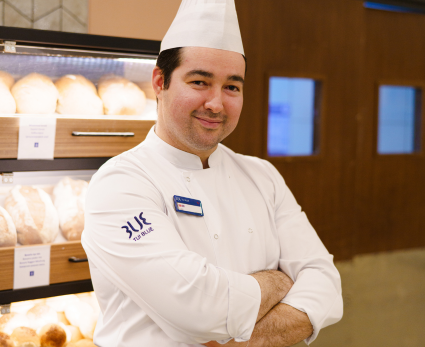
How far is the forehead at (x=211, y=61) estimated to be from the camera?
45.9 inches

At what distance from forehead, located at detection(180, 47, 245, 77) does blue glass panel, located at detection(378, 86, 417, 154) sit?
3.39 m

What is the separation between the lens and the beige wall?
198 centimetres

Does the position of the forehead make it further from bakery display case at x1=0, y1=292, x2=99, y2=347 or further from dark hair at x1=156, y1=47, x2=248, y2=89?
bakery display case at x1=0, y1=292, x2=99, y2=347

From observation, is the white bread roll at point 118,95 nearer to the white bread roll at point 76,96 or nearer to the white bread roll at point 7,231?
the white bread roll at point 76,96

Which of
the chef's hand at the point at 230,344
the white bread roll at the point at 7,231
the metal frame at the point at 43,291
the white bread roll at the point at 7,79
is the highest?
the white bread roll at the point at 7,79

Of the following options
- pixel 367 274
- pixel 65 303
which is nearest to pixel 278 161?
pixel 367 274

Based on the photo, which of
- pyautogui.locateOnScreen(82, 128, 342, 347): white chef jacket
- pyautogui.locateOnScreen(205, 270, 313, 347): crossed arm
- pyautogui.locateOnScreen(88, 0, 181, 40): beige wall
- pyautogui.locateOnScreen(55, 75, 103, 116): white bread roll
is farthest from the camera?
pyautogui.locateOnScreen(88, 0, 181, 40): beige wall

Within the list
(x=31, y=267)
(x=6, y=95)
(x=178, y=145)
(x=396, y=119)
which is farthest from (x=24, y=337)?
(x=396, y=119)

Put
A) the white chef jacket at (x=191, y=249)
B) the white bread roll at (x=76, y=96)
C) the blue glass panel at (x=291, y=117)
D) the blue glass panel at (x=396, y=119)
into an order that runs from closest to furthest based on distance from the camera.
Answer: the white chef jacket at (x=191, y=249) < the white bread roll at (x=76, y=96) < the blue glass panel at (x=291, y=117) < the blue glass panel at (x=396, y=119)

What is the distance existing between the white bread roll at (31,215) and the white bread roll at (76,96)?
1.16ft

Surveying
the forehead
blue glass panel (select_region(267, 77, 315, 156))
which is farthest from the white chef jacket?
blue glass panel (select_region(267, 77, 315, 156))

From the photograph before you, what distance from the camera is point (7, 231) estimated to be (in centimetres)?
156

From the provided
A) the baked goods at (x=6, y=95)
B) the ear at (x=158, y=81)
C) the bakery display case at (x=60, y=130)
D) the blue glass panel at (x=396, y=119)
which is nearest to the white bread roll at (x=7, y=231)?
the bakery display case at (x=60, y=130)

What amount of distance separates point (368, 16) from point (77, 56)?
3182 millimetres
